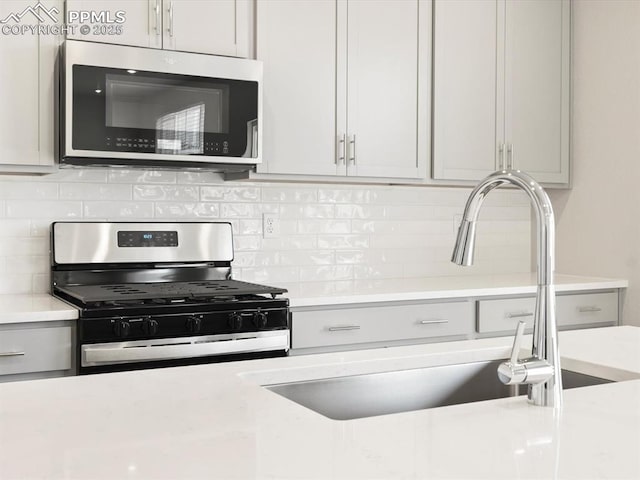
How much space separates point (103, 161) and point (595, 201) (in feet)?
8.15

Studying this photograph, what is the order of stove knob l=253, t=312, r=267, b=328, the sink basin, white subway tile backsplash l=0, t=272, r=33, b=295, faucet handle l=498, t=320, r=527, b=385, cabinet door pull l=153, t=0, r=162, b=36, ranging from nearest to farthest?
faucet handle l=498, t=320, r=527, b=385 → the sink basin → stove knob l=253, t=312, r=267, b=328 → cabinet door pull l=153, t=0, r=162, b=36 → white subway tile backsplash l=0, t=272, r=33, b=295

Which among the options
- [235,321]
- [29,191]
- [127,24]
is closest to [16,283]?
[29,191]

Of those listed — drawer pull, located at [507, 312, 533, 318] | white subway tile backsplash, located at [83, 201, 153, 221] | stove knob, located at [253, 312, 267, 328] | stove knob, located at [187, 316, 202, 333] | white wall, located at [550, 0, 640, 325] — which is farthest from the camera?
white wall, located at [550, 0, 640, 325]

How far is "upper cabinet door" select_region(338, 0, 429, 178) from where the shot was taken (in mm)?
3307

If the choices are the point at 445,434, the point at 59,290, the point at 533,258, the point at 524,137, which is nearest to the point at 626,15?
the point at 524,137

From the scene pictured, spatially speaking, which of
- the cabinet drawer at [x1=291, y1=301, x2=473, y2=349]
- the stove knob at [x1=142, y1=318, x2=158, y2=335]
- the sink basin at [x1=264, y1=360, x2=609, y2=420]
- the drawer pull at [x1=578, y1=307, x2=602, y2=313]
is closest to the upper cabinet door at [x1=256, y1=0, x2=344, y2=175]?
the cabinet drawer at [x1=291, y1=301, x2=473, y2=349]

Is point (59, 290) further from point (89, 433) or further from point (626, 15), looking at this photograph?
point (626, 15)

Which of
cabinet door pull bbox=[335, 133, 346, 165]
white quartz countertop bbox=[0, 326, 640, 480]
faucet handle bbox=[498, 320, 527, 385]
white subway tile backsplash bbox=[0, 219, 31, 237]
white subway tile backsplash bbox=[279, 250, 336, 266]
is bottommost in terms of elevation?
white quartz countertop bbox=[0, 326, 640, 480]

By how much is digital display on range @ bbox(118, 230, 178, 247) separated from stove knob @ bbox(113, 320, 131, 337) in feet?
2.35

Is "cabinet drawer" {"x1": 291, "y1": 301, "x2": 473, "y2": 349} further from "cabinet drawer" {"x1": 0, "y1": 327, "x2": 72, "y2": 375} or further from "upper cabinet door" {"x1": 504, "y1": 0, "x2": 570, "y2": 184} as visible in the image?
"upper cabinet door" {"x1": 504, "y1": 0, "x2": 570, "y2": 184}

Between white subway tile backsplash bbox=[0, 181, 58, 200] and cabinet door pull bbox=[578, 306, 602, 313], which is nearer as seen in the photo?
white subway tile backsplash bbox=[0, 181, 58, 200]

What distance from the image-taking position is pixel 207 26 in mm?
2961

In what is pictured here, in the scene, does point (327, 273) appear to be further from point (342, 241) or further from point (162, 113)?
point (162, 113)

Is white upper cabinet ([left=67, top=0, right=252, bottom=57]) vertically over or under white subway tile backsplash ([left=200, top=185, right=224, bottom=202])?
over
